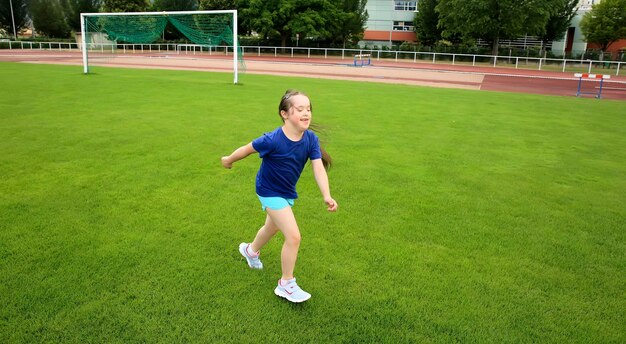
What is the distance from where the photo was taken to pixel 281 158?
3490mm

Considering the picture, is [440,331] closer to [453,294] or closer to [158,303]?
[453,294]

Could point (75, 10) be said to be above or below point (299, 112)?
above

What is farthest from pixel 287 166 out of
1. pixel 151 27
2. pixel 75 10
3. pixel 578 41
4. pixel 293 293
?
pixel 75 10

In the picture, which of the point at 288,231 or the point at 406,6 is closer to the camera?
the point at 288,231

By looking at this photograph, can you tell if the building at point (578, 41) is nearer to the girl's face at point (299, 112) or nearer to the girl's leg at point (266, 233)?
the girl's leg at point (266, 233)

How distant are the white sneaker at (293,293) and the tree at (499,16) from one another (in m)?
41.6

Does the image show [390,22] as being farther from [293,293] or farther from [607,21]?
[293,293]

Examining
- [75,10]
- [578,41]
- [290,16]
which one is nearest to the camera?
[290,16]

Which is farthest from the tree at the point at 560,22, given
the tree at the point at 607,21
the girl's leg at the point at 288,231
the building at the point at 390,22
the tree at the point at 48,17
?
the tree at the point at 48,17

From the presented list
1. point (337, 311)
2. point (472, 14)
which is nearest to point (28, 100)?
point (337, 311)

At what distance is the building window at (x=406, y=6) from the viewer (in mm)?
Result: 62719

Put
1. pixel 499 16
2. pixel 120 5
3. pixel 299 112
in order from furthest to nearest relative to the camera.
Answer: pixel 120 5, pixel 499 16, pixel 299 112

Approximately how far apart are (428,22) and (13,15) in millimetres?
51952

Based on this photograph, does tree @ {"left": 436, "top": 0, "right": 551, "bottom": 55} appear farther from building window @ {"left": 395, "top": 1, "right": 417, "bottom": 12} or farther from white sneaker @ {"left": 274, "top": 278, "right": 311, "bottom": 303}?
white sneaker @ {"left": 274, "top": 278, "right": 311, "bottom": 303}
